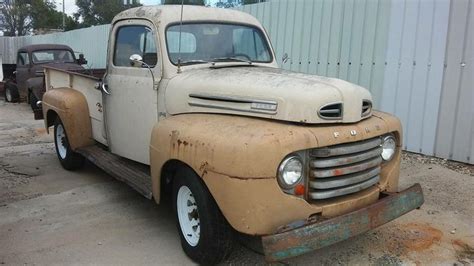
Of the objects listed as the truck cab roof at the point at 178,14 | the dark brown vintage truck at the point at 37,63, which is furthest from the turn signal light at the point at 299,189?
Answer: the dark brown vintage truck at the point at 37,63

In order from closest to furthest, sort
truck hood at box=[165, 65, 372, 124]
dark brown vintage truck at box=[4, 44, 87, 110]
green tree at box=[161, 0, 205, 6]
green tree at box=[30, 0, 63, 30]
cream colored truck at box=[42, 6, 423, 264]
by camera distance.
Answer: cream colored truck at box=[42, 6, 423, 264] → truck hood at box=[165, 65, 372, 124] → green tree at box=[161, 0, 205, 6] → dark brown vintage truck at box=[4, 44, 87, 110] → green tree at box=[30, 0, 63, 30]

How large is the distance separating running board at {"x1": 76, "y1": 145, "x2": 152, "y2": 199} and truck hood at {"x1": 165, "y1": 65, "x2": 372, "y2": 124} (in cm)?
78

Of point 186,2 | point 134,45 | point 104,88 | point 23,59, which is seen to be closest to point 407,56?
point 186,2

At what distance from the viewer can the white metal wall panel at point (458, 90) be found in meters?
6.31

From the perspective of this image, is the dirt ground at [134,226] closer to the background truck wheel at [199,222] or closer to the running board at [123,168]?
the background truck wheel at [199,222]

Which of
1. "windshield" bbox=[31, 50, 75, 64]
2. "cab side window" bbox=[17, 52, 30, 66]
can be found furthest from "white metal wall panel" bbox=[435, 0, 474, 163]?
"cab side window" bbox=[17, 52, 30, 66]

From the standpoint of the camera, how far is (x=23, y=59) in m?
14.6

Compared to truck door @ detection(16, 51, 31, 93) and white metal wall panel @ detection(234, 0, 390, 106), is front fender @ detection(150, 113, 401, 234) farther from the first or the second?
truck door @ detection(16, 51, 31, 93)

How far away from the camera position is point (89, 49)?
17828 mm

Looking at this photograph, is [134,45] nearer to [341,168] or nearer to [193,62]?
[193,62]

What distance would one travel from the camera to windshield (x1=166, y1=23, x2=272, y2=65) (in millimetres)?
4586

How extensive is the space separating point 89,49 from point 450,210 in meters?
15.5

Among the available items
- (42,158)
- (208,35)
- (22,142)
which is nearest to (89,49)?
(22,142)

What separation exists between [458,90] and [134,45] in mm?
4365
